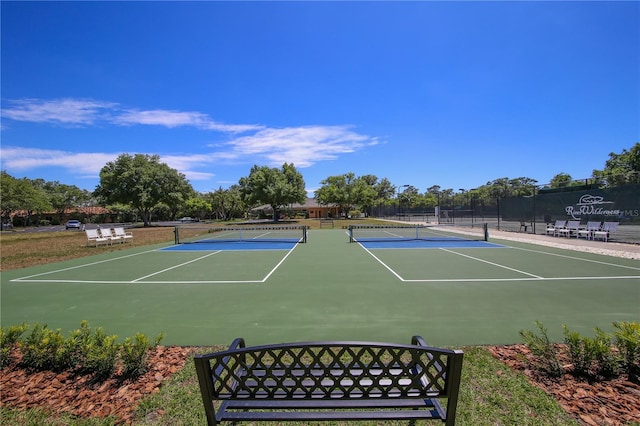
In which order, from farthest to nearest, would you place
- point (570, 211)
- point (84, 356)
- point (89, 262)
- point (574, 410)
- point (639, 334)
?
point (570, 211) < point (89, 262) < point (84, 356) < point (639, 334) < point (574, 410)

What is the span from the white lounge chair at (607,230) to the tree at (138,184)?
156ft

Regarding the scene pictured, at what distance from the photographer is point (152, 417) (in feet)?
9.48

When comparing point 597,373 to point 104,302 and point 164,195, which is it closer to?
point 104,302

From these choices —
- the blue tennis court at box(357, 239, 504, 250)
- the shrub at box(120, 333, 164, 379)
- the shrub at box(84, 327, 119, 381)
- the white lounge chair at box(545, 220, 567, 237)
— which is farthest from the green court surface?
the white lounge chair at box(545, 220, 567, 237)

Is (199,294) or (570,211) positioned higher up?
(570,211)

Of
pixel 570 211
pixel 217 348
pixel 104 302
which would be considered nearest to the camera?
pixel 217 348

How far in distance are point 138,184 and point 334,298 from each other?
4756 cm

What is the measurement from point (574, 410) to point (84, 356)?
497 cm

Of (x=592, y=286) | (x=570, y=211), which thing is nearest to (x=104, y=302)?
(x=592, y=286)

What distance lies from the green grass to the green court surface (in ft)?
3.64

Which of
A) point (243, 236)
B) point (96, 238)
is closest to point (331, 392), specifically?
point (96, 238)

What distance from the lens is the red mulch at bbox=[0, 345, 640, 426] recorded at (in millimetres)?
2848

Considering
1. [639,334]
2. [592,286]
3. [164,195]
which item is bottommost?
[592,286]

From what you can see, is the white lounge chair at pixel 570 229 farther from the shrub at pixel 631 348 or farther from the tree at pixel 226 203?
the tree at pixel 226 203
